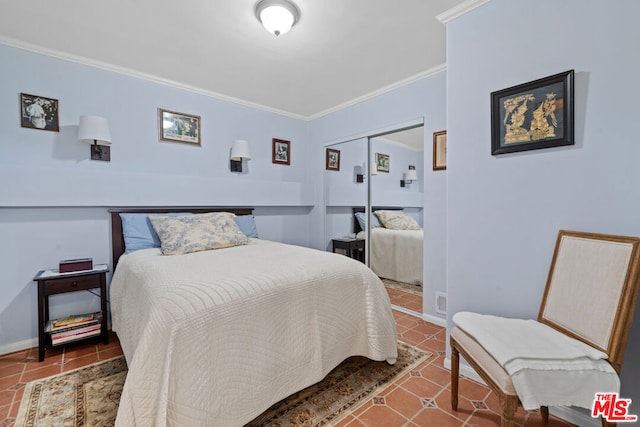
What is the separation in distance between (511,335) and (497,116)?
49.1 inches

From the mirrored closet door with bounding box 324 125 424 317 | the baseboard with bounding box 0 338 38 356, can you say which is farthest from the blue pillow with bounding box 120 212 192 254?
the mirrored closet door with bounding box 324 125 424 317

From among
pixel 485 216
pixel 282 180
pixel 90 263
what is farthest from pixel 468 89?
pixel 90 263

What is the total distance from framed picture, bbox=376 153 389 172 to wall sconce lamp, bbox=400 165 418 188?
0.25 metres

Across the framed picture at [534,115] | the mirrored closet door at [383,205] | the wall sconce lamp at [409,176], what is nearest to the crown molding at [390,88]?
the mirrored closet door at [383,205]

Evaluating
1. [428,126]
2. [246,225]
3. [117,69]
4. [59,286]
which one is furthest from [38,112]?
[428,126]

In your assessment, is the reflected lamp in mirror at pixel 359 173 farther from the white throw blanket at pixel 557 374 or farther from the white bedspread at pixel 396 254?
the white throw blanket at pixel 557 374

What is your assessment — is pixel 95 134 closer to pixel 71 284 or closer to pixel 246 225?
pixel 71 284

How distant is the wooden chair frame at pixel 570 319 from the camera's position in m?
1.14

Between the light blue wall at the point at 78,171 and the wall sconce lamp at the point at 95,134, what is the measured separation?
7cm

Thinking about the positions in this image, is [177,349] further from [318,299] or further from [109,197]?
[109,197]

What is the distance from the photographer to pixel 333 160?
12.7 feet

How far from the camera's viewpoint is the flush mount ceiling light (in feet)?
5.90

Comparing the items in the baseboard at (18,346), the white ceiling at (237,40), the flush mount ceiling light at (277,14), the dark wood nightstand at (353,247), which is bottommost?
the baseboard at (18,346)

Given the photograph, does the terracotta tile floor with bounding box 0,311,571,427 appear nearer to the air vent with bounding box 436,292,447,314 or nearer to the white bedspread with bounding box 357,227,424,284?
the air vent with bounding box 436,292,447,314
